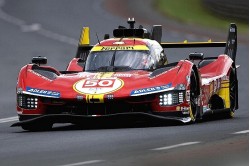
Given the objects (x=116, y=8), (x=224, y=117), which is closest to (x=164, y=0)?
(x=116, y=8)

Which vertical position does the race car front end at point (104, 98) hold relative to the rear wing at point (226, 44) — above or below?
below

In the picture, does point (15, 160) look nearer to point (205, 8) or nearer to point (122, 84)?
point (122, 84)

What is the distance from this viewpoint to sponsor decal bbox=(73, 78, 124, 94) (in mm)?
15242

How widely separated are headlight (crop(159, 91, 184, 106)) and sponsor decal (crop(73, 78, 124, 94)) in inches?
21.3

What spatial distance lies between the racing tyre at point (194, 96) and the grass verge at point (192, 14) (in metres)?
22.0

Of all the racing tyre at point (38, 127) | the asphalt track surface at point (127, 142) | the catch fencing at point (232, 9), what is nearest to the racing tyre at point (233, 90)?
the asphalt track surface at point (127, 142)

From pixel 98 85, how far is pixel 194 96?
1549 mm

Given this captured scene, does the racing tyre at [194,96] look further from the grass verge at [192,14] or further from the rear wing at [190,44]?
the grass verge at [192,14]

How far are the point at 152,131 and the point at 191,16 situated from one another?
29117 millimetres

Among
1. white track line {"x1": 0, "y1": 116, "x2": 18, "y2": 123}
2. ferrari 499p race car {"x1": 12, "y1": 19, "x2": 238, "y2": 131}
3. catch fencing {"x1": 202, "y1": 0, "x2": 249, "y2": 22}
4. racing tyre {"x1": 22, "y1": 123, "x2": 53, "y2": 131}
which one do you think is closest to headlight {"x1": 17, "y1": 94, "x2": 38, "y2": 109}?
ferrari 499p race car {"x1": 12, "y1": 19, "x2": 238, "y2": 131}

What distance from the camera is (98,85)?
1538 cm

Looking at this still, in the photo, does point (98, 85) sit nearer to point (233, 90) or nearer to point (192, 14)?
point (233, 90)

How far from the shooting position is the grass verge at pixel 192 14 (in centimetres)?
4012

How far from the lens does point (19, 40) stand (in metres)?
37.2
